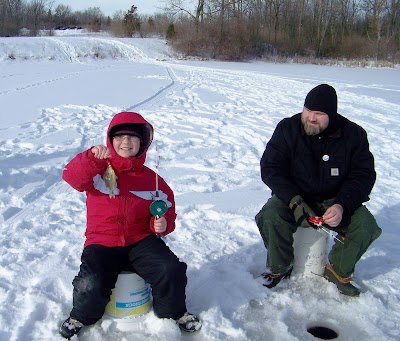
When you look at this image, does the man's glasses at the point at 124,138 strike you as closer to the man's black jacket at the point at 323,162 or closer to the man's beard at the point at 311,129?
the man's black jacket at the point at 323,162

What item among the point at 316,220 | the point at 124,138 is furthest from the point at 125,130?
the point at 316,220

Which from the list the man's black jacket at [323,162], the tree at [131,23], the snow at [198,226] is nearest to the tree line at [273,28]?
the tree at [131,23]

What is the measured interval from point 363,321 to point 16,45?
98.7 feet

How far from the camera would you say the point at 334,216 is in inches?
112

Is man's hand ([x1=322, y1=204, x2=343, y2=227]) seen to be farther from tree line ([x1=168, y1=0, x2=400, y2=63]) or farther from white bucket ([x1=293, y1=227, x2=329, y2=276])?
tree line ([x1=168, y1=0, x2=400, y2=63])

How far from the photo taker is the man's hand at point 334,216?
112 inches

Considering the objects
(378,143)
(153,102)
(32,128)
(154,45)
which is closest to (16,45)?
(154,45)

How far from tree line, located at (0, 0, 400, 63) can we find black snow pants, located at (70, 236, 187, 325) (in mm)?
31588

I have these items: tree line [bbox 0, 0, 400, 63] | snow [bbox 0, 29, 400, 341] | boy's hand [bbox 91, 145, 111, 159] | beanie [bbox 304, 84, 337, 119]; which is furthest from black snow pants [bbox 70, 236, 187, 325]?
tree line [bbox 0, 0, 400, 63]

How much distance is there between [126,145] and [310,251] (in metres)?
1.45

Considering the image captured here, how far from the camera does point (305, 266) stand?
3.23 m

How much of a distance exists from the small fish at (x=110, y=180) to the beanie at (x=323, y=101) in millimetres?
1362

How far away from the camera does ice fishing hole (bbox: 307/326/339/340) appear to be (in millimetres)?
2670

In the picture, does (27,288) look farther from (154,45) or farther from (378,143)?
(154,45)
